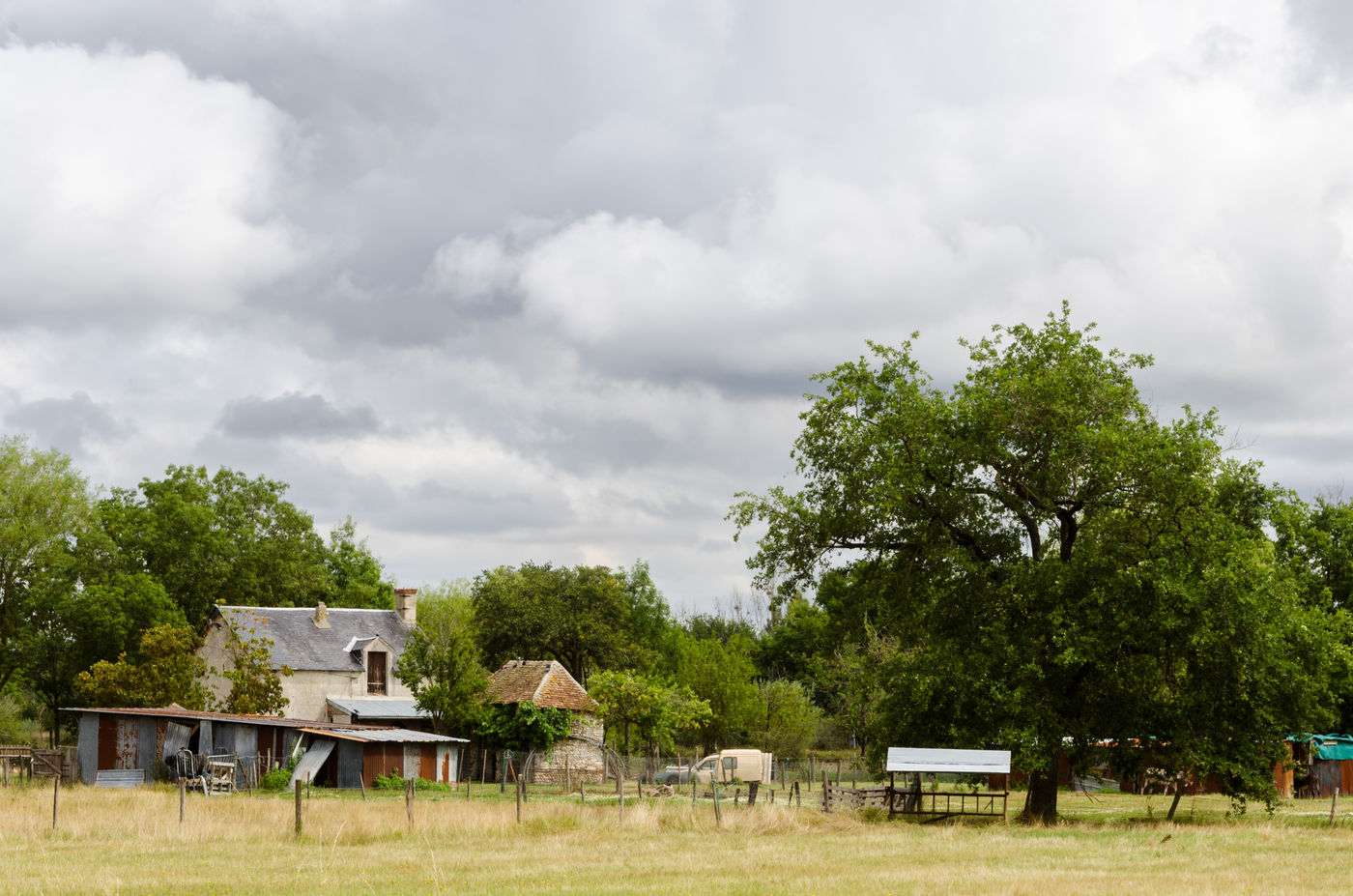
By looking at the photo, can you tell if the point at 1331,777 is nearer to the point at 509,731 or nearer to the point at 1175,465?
the point at 1175,465

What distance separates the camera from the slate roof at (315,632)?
61.3m

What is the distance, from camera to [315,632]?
64.1m

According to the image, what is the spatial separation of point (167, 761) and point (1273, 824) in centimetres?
3913

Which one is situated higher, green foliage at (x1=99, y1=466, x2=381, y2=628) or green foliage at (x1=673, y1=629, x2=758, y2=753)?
green foliage at (x1=99, y1=466, x2=381, y2=628)

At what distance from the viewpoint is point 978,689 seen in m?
32.5

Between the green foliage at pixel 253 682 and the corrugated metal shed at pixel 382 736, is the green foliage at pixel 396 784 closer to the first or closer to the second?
the corrugated metal shed at pixel 382 736

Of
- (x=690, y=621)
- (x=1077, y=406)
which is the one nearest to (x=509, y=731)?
(x=1077, y=406)

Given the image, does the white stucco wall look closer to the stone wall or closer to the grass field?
the stone wall

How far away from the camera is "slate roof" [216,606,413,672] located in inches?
2414

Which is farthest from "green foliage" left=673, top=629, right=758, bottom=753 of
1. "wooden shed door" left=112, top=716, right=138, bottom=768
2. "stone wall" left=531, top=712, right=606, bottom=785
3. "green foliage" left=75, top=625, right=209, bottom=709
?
"wooden shed door" left=112, top=716, right=138, bottom=768

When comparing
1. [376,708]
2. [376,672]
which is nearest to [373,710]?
[376,708]

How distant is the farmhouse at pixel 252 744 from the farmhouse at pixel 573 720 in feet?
21.6

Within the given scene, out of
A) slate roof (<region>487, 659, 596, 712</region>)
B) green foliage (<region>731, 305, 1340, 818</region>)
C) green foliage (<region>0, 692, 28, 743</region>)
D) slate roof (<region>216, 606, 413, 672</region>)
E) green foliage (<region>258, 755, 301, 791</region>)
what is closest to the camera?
green foliage (<region>731, 305, 1340, 818</region>)

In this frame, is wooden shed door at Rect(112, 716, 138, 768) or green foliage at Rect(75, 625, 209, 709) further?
green foliage at Rect(75, 625, 209, 709)
